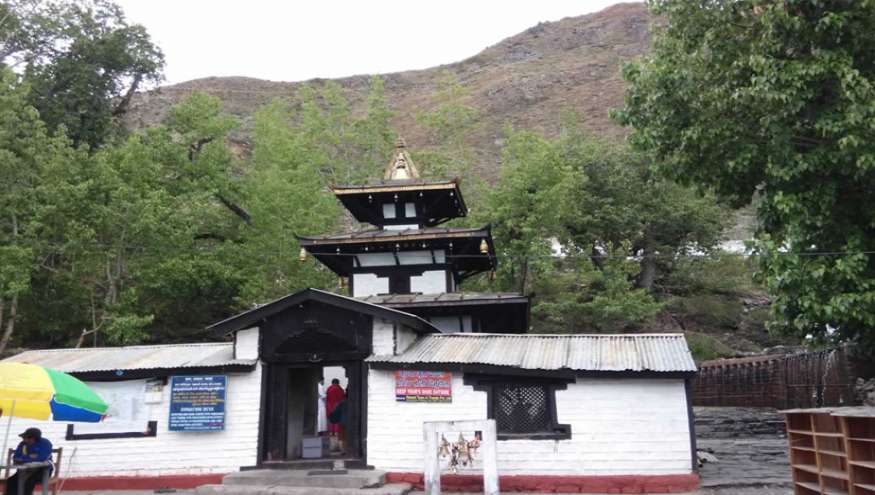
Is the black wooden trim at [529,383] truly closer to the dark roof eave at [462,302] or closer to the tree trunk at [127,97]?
the dark roof eave at [462,302]

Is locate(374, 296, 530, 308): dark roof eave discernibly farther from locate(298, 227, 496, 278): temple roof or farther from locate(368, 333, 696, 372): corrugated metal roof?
locate(368, 333, 696, 372): corrugated metal roof

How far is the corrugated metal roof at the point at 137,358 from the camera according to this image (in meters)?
14.1

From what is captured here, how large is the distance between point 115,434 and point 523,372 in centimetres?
874

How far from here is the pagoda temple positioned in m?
18.8

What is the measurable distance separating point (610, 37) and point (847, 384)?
117881 millimetres

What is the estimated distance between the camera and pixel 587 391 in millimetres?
12992

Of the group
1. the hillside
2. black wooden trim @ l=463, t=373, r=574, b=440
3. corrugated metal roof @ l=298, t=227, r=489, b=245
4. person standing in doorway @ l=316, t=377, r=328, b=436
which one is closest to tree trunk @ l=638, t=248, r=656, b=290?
the hillside

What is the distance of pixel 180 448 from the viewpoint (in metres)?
13.9

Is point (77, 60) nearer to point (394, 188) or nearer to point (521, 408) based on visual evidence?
point (394, 188)

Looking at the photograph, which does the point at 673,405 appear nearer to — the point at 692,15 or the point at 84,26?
the point at 692,15

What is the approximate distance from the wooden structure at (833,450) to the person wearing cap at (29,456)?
11908 millimetres

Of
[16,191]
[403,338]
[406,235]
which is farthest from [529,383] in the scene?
[16,191]

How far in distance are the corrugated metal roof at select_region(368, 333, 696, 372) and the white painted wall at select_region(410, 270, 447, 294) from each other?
4.62m

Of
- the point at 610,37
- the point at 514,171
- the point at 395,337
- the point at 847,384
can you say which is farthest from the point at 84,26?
the point at 610,37
